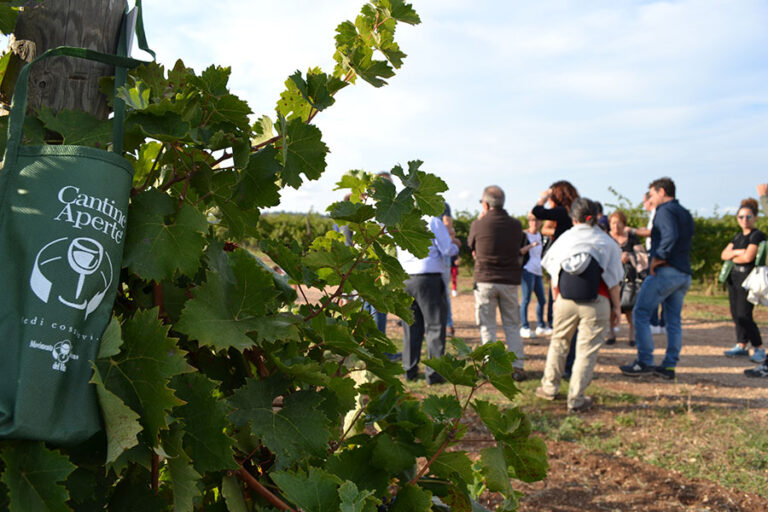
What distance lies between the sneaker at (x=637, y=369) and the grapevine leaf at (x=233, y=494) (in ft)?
21.7

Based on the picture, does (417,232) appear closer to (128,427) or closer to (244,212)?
(244,212)

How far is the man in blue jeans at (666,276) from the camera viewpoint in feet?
21.2

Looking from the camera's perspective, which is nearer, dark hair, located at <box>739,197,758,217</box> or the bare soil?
the bare soil

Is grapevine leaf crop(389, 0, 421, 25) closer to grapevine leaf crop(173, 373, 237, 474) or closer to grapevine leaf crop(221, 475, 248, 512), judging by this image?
grapevine leaf crop(173, 373, 237, 474)

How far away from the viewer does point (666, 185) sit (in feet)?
21.4

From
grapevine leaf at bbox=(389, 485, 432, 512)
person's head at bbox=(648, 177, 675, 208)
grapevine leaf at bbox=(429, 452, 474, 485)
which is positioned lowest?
grapevine leaf at bbox=(389, 485, 432, 512)

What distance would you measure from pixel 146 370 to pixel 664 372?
6.94 metres

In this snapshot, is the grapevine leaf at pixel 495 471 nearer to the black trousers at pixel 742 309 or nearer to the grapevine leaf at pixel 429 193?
the grapevine leaf at pixel 429 193

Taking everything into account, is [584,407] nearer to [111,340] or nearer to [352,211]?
[352,211]

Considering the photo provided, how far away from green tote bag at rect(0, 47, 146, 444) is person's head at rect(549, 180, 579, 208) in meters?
6.06

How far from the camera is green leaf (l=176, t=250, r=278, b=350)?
2.91ft

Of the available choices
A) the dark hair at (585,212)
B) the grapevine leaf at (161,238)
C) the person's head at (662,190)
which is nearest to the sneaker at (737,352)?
the person's head at (662,190)

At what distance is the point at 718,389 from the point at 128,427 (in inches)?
278

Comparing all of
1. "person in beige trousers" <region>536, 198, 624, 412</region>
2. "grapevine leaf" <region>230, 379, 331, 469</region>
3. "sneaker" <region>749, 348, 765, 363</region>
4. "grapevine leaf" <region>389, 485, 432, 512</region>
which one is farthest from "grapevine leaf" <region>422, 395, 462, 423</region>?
"sneaker" <region>749, 348, 765, 363</region>
